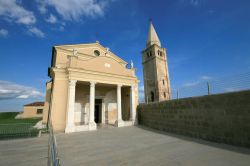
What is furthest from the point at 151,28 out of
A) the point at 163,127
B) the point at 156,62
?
the point at 163,127

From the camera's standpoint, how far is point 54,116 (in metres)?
8.68

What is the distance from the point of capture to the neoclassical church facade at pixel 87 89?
9062 mm

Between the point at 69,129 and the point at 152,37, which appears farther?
the point at 152,37

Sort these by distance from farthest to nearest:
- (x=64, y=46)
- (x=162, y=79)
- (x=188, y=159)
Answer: (x=162, y=79) → (x=64, y=46) → (x=188, y=159)

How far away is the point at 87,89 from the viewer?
12398mm

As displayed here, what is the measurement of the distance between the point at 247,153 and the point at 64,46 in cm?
1491

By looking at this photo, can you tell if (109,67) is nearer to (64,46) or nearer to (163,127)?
(64,46)

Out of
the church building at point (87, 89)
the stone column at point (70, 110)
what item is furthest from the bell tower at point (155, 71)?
the stone column at point (70, 110)

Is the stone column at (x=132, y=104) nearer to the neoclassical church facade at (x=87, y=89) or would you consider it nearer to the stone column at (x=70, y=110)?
the neoclassical church facade at (x=87, y=89)

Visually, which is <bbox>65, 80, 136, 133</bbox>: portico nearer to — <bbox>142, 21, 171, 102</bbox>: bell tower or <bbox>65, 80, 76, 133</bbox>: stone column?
<bbox>65, 80, 76, 133</bbox>: stone column

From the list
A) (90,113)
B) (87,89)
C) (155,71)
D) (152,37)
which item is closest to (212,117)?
(90,113)

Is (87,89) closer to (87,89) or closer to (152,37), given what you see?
(87,89)

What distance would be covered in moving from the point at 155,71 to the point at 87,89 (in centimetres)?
1714

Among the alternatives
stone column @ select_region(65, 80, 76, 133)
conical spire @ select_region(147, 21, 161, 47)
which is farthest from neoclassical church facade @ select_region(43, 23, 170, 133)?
conical spire @ select_region(147, 21, 161, 47)
